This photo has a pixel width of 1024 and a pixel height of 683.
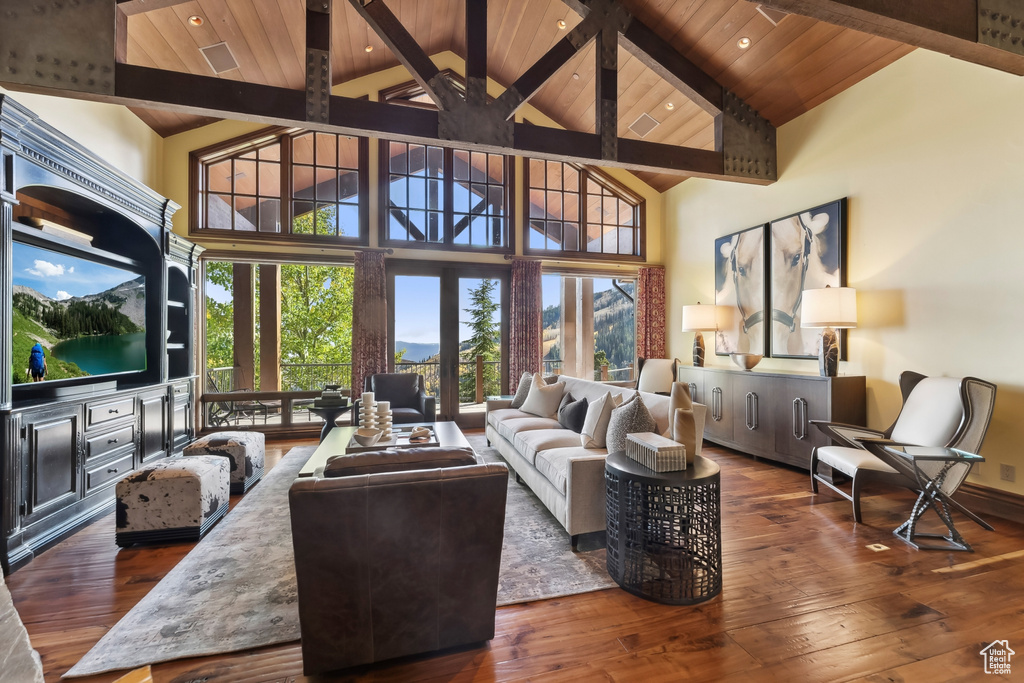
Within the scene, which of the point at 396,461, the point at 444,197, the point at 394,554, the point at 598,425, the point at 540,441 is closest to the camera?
the point at 394,554

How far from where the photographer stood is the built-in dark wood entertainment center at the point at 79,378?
250 cm

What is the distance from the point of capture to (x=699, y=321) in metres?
5.59

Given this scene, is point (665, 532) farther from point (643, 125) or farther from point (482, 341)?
point (643, 125)

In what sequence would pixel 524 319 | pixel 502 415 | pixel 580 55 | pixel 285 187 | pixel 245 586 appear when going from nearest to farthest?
pixel 245 586, pixel 502 415, pixel 580 55, pixel 285 187, pixel 524 319

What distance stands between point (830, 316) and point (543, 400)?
102 inches

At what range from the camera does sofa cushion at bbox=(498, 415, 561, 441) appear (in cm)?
387

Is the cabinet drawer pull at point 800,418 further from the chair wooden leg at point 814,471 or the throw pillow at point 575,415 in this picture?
the throw pillow at point 575,415

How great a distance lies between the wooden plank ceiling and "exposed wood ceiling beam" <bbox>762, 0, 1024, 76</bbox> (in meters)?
1.19

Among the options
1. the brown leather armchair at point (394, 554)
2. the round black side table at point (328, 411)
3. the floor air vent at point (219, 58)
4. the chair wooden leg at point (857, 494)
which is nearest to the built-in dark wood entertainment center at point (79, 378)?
the round black side table at point (328, 411)

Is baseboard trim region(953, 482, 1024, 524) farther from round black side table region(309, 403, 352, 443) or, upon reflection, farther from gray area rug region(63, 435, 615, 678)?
round black side table region(309, 403, 352, 443)

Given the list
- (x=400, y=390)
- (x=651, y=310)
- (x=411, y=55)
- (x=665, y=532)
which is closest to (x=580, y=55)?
(x=411, y=55)

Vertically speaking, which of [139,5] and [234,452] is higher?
[139,5]

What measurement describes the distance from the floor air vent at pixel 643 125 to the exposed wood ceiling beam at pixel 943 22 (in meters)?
3.36

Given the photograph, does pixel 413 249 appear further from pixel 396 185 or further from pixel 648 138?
pixel 648 138
